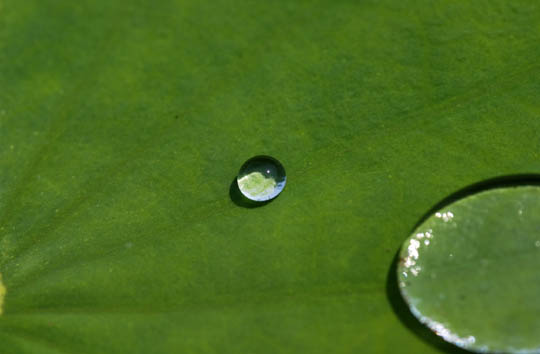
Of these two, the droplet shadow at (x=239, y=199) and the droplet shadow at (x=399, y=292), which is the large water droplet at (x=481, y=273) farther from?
the droplet shadow at (x=239, y=199)

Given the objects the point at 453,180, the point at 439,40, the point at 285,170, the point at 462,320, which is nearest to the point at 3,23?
the point at 285,170

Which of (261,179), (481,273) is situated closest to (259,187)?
(261,179)

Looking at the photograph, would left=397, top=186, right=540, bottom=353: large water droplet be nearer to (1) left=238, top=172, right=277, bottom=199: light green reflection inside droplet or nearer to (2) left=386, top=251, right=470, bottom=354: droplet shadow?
(2) left=386, top=251, right=470, bottom=354: droplet shadow

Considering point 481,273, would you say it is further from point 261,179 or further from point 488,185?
point 261,179

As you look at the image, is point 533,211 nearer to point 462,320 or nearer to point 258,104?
point 462,320

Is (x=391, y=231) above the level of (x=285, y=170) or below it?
below

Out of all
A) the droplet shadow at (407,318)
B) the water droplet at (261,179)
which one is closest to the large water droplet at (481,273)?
the droplet shadow at (407,318)
